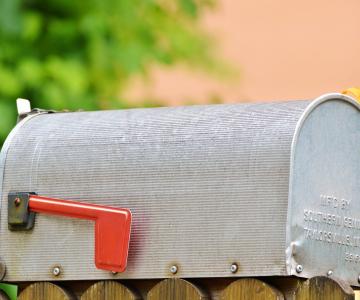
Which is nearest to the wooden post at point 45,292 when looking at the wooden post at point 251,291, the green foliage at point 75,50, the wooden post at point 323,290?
the wooden post at point 251,291

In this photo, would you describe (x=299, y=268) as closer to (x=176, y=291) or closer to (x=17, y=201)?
(x=176, y=291)

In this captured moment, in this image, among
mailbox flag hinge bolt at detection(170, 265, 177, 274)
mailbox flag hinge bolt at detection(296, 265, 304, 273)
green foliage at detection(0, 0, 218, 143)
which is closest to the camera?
mailbox flag hinge bolt at detection(296, 265, 304, 273)

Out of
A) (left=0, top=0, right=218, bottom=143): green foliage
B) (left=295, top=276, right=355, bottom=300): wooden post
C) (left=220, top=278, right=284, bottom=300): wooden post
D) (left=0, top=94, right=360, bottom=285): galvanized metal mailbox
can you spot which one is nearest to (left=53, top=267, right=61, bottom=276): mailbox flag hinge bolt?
(left=0, top=94, right=360, bottom=285): galvanized metal mailbox

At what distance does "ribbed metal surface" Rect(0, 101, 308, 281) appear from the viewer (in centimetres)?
267

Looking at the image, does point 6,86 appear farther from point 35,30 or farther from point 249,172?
point 249,172

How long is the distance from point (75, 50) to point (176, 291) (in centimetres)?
292

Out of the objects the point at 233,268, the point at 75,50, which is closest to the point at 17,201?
the point at 233,268

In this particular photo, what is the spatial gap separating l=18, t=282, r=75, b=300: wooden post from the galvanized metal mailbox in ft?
0.08

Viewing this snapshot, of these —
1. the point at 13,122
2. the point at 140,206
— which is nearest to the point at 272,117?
the point at 140,206

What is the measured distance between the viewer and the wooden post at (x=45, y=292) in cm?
290

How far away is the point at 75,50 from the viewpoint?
5551 mm

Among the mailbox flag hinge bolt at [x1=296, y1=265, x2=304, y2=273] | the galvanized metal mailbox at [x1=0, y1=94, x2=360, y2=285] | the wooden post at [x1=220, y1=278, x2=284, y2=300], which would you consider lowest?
the wooden post at [x1=220, y1=278, x2=284, y2=300]

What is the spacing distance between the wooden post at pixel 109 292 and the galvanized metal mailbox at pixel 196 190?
0.02 meters

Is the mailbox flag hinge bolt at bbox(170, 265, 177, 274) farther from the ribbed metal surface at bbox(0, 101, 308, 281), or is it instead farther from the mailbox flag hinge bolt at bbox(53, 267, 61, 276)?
the mailbox flag hinge bolt at bbox(53, 267, 61, 276)
